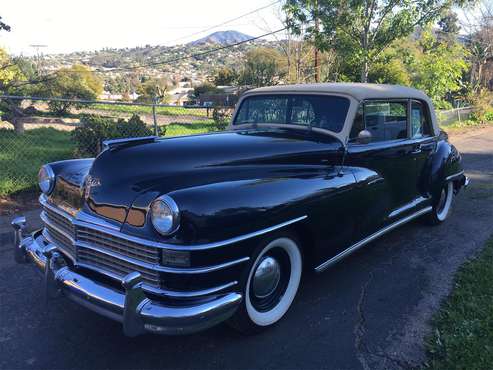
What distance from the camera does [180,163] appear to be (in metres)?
2.71

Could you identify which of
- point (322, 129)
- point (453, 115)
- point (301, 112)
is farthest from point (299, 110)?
point (453, 115)

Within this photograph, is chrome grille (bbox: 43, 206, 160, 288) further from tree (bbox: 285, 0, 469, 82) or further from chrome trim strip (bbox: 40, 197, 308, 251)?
tree (bbox: 285, 0, 469, 82)

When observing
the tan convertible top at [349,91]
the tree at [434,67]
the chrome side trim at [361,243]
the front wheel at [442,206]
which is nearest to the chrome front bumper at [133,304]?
the chrome side trim at [361,243]

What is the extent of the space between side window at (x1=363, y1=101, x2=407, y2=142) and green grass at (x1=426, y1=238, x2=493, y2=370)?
1438 millimetres

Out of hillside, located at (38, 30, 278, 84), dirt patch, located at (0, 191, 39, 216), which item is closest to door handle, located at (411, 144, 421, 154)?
dirt patch, located at (0, 191, 39, 216)

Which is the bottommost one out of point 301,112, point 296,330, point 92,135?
point 296,330

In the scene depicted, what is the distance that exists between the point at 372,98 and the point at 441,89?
1029 cm

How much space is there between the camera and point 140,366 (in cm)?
254

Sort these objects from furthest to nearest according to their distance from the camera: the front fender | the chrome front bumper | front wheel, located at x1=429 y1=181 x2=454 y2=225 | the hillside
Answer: the hillside → front wheel, located at x1=429 y1=181 x2=454 y2=225 → the front fender → the chrome front bumper

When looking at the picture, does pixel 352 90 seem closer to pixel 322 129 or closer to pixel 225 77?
pixel 322 129

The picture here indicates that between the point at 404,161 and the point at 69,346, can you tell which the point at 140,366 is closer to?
the point at 69,346

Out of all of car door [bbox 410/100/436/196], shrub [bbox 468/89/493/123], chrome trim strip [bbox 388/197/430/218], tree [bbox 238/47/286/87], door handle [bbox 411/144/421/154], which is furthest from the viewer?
tree [bbox 238/47/286/87]

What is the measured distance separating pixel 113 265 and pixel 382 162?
2.56 metres

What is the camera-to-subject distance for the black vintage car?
2.29 m
